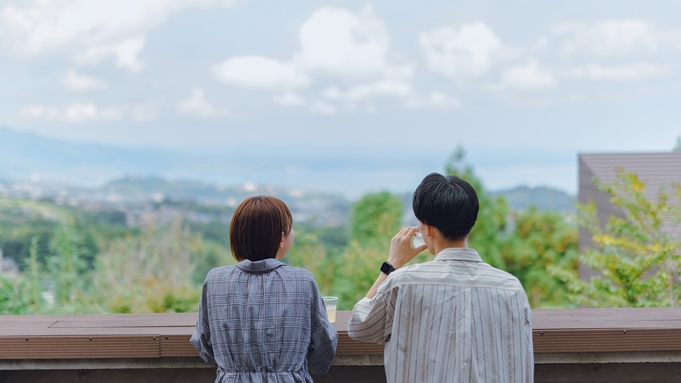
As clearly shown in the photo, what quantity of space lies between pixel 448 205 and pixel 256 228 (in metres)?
0.47

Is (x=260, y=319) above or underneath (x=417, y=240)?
underneath

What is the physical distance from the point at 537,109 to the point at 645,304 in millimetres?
12824

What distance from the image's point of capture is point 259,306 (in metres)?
1.52

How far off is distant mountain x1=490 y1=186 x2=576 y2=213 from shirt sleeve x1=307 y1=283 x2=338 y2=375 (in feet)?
29.3

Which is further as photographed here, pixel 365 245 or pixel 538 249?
pixel 538 249

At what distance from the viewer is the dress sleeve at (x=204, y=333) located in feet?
5.14

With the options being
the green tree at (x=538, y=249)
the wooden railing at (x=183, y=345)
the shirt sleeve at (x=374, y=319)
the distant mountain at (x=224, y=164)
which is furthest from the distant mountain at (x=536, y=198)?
the shirt sleeve at (x=374, y=319)

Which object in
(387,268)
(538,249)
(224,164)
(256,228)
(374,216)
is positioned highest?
(224,164)

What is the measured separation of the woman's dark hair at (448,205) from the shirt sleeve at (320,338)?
354 millimetres

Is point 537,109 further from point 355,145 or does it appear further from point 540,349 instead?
point 540,349

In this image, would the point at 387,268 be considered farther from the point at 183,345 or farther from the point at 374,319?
the point at 183,345

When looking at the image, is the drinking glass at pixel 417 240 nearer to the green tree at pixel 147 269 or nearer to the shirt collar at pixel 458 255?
the shirt collar at pixel 458 255

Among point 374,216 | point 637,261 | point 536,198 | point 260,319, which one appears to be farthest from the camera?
point 536,198

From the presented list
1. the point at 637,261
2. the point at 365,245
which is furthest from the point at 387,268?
the point at 365,245
